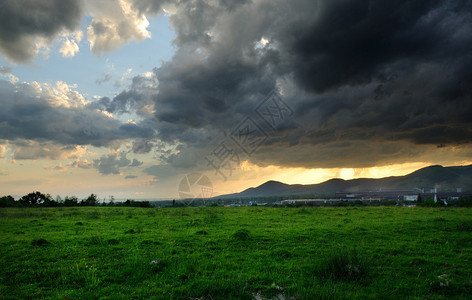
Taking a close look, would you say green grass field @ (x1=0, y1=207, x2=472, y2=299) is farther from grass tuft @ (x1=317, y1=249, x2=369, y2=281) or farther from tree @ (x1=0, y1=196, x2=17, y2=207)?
tree @ (x1=0, y1=196, x2=17, y2=207)

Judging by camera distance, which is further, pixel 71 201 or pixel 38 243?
pixel 71 201

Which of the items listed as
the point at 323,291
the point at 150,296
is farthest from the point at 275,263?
the point at 150,296

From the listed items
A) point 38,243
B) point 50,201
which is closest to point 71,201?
point 50,201

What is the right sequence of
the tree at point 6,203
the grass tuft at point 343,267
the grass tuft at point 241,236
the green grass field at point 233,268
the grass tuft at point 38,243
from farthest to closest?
1. the tree at point 6,203
2. the grass tuft at point 241,236
3. the grass tuft at point 38,243
4. the grass tuft at point 343,267
5. the green grass field at point 233,268

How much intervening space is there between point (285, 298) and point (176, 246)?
311 inches

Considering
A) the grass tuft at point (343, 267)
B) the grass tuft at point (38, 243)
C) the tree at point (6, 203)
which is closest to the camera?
the grass tuft at point (343, 267)

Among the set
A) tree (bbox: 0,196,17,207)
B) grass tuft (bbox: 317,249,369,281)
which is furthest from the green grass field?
tree (bbox: 0,196,17,207)

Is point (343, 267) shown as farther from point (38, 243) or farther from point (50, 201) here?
point (50, 201)

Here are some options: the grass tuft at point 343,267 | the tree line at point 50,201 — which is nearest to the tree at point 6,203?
the tree line at point 50,201

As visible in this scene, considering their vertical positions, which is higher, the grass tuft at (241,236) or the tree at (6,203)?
the tree at (6,203)

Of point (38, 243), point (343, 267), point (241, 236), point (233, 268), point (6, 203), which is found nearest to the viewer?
point (343, 267)

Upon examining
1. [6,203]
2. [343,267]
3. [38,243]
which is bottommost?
[343,267]

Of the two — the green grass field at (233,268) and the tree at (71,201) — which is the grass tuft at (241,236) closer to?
the green grass field at (233,268)

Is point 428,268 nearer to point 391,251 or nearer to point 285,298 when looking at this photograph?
point 391,251
